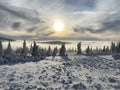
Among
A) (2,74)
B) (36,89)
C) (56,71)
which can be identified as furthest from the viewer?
(56,71)

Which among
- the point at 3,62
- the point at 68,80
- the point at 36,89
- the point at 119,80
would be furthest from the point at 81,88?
the point at 3,62

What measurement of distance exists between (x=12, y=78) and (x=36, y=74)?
3.71 m

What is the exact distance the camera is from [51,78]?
908 inches

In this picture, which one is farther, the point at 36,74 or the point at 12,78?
the point at 36,74

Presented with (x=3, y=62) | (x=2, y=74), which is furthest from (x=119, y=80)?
(x=3, y=62)

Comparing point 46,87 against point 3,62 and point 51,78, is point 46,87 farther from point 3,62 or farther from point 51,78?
point 3,62

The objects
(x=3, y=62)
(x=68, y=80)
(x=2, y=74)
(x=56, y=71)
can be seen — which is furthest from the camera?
(x=3, y=62)

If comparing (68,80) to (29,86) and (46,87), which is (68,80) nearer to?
(46,87)

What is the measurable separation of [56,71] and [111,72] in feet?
29.3

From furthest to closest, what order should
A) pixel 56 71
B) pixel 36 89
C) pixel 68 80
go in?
1. pixel 56 71
2. pixel 68 80
3. pixel 36 89

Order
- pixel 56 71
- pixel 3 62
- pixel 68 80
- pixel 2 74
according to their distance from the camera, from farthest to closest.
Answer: pixel 3 62
pixel 56 71
pixel 2 74
pixel 68 80

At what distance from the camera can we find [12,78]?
22.6 m

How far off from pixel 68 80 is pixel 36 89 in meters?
5.01

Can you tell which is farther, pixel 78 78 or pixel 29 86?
pixel 78 78
